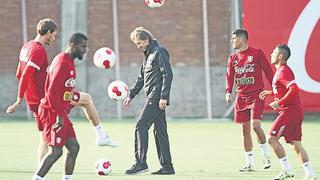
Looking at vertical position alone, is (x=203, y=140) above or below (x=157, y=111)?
below

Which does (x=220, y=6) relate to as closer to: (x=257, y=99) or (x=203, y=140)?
(x=203, y=140)

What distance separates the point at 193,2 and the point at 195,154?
10030 millimetres

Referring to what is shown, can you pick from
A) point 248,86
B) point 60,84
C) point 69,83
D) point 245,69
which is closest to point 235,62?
point 245,69

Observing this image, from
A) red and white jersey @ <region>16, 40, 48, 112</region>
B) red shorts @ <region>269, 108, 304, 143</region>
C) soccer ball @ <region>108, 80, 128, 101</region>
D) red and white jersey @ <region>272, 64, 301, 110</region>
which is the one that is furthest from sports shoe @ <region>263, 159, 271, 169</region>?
red and white jersey @ <region>16, 40, 48, 112</region>

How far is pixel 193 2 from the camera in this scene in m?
24.8

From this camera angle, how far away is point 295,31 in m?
23.5

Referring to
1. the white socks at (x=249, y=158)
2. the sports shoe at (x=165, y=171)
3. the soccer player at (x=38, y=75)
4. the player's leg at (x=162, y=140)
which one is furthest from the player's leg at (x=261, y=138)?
the soccer player at (x=38, y=75)

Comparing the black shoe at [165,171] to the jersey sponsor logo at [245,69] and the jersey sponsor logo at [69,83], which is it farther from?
the jersey sponsor logo at [69,83]

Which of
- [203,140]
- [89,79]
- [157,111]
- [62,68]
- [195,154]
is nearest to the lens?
[62,68]

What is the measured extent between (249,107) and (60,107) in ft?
13.3

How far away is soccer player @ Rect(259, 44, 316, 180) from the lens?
11.5 m

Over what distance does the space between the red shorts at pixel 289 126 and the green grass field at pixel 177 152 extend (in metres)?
0.78

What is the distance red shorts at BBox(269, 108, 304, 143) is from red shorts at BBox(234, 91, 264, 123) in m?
1.60

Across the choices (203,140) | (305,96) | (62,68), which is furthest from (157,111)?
(305,96)
